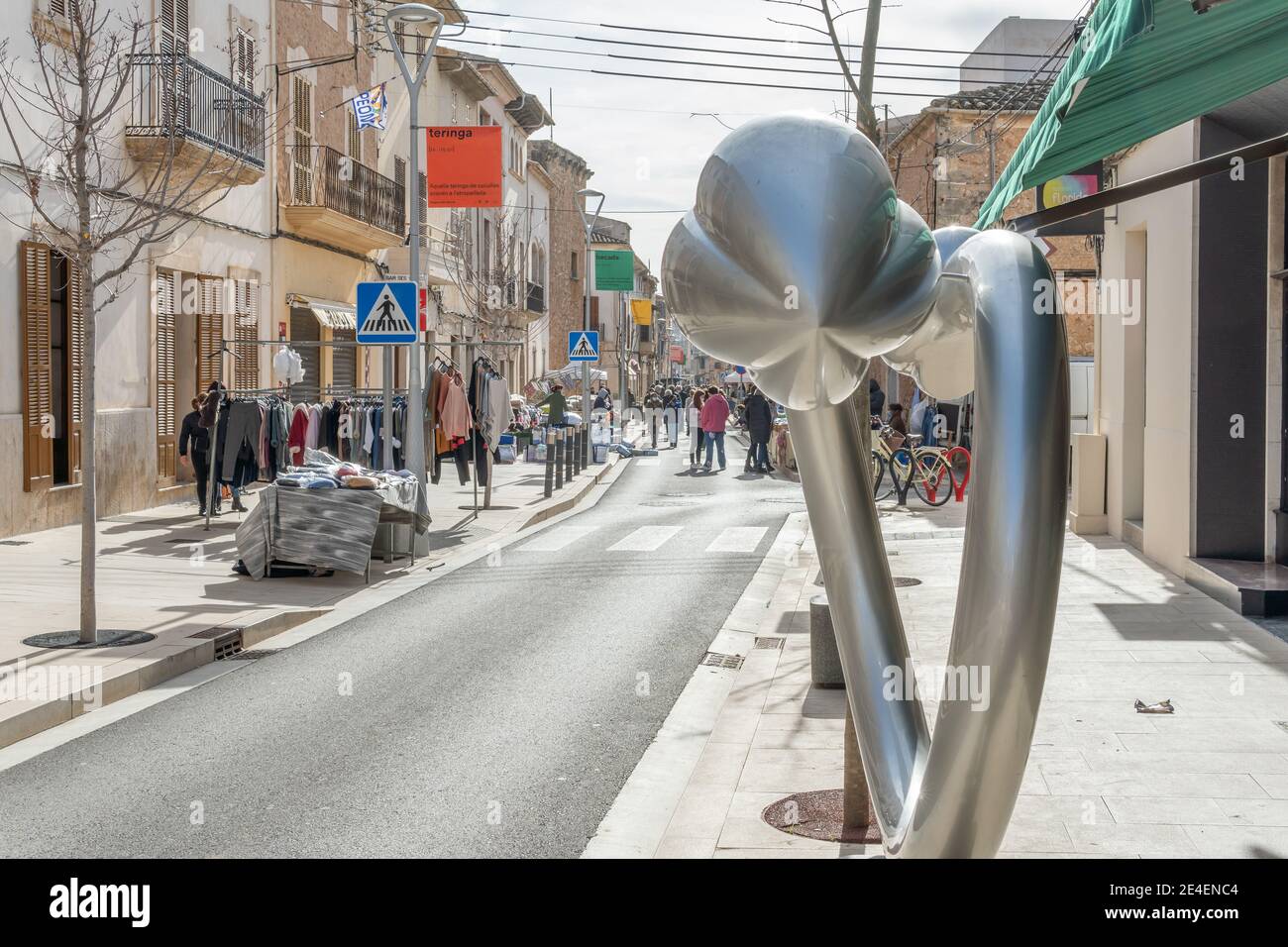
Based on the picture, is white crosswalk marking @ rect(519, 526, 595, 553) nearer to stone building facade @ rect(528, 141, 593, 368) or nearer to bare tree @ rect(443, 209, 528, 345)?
bare tree @ rect(443, 209, 528, 345)

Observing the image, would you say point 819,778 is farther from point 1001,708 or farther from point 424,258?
point 424,258

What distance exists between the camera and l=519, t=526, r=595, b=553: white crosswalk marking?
16344 millimetres

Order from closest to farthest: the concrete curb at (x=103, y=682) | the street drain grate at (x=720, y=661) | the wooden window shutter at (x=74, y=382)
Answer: the concrete curb at (x=103, y=682)
the street drain grate at (x=720, y=661)
the wooden window shutter at (x=74, y=382)

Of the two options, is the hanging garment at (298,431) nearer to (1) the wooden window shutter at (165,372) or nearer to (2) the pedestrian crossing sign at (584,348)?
(1) the wooden window shutter at (165,372)

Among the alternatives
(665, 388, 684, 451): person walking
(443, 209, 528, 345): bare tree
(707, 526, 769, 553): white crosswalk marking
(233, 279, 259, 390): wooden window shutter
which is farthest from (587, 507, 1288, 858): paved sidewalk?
(443, 209, 528, 345): bare tree

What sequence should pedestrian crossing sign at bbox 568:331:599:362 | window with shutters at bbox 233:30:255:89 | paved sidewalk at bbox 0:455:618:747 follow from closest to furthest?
paved sidewalk at bbox 0:455:618:747 → window with shutters at bbox 233:30:255:89 → pedestrian crossing sign at bbox 568:331:599:362

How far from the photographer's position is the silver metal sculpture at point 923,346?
105 cm

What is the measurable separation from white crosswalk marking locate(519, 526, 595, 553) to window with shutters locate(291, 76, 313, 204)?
10.5m

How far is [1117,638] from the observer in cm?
907

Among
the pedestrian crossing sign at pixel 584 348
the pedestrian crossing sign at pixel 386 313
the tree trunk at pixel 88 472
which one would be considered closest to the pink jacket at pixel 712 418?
the pedestrian crossing sign at pixel 584 348

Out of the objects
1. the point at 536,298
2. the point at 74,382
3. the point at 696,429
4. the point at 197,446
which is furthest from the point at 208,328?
the point at 536,298

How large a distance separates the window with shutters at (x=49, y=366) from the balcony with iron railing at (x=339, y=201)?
8436mm
